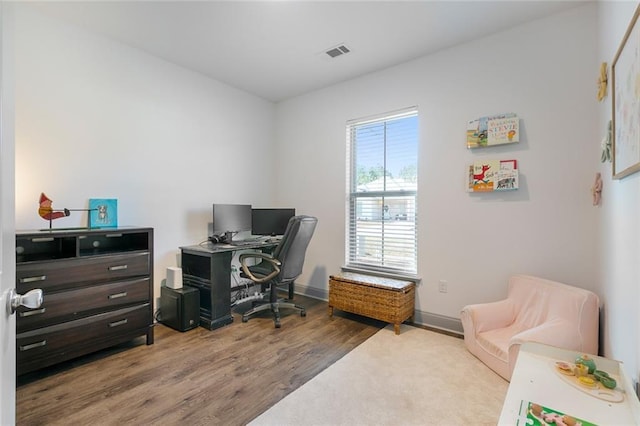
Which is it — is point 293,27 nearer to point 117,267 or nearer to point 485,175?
point 485,175

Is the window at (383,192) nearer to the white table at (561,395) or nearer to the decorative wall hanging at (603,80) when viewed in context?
the decorative wall hanging at (603,80)

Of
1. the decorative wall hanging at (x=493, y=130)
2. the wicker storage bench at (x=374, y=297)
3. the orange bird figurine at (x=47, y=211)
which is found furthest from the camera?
the wicker storage bench at (x=374, y=297)

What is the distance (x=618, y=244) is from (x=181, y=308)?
3324 millimetres

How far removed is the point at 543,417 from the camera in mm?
988

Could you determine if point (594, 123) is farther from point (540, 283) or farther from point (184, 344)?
point (184, 344)

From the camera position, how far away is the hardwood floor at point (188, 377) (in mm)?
1771

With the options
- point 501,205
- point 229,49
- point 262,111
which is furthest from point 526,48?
point 262,111

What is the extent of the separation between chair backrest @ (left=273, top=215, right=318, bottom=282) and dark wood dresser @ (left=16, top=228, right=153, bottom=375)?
121 cm

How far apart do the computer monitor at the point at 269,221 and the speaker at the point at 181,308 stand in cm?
115

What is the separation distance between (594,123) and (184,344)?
3.86 m

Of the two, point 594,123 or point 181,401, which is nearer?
point 181,401

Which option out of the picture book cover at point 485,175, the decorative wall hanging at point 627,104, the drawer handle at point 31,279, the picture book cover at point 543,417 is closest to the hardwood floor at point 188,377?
the drawer handle at point 31,279

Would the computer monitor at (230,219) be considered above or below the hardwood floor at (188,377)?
above

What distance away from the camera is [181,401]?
1.89 metres
